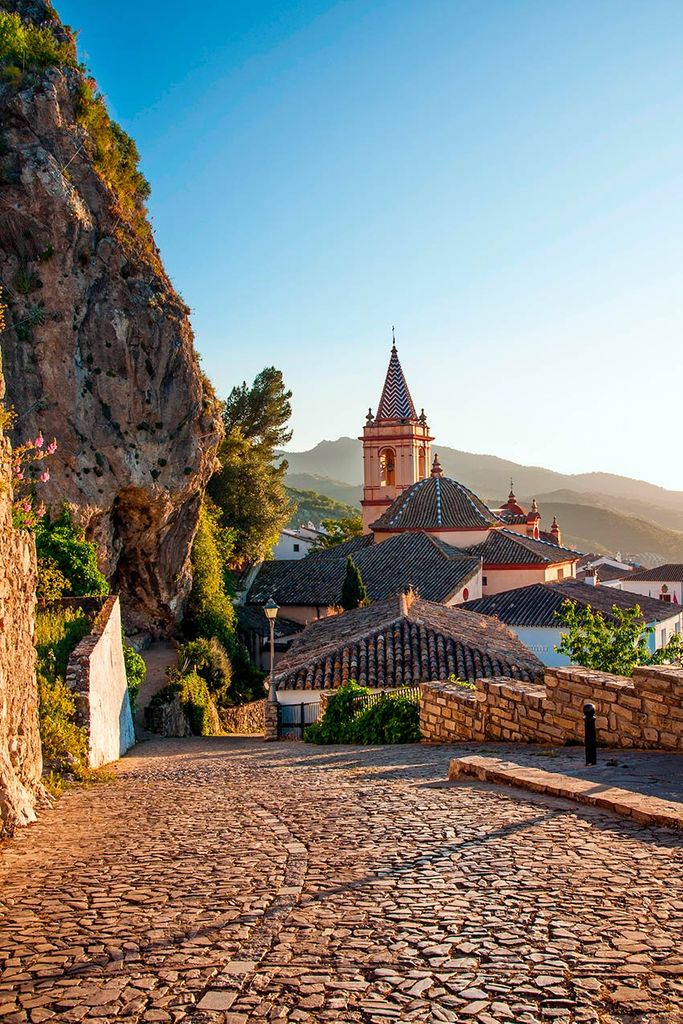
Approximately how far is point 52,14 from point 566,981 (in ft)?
95.6

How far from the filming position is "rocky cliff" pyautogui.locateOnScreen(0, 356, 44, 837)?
7555 millimetres

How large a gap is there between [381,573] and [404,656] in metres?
18.2

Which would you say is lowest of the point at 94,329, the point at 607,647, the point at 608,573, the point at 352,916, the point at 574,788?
the point at 352,916

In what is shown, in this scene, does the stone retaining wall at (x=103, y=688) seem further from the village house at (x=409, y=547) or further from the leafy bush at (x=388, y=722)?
the village house at (x=409, y=547)

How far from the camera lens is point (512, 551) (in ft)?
142

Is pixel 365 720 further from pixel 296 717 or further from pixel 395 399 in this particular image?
pixel 395 399

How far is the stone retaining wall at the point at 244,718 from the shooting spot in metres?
27.7

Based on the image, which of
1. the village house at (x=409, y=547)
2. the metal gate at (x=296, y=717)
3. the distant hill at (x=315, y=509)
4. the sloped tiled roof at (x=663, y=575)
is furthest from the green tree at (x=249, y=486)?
the distant hill at (x=315, y=509)

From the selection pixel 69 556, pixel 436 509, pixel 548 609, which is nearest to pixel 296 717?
pixel 69 556

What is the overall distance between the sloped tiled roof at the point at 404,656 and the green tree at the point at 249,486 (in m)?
18.9

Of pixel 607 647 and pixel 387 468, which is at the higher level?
pixel 387 468

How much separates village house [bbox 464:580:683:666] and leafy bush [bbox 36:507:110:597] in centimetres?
1493

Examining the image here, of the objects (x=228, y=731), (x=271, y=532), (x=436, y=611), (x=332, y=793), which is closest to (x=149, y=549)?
(x=228, y=731)

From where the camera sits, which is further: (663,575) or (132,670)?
(663,575)
